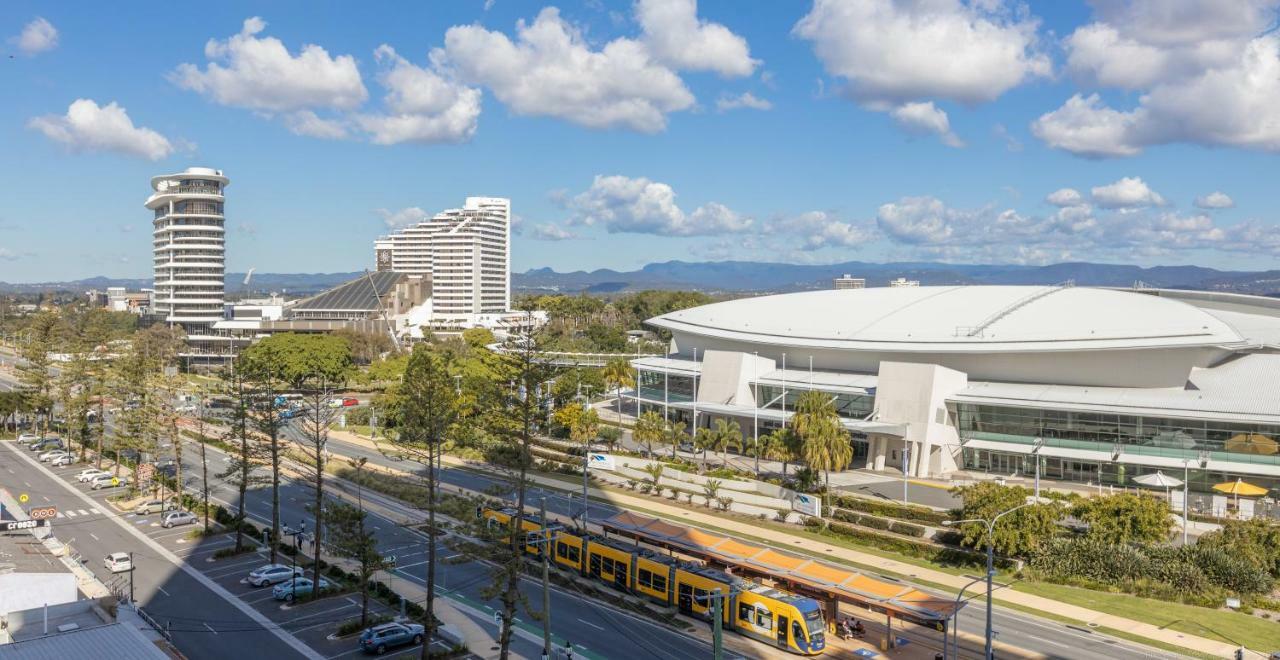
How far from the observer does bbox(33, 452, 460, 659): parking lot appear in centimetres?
Result: 3966

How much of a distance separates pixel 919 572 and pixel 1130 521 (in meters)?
11.7

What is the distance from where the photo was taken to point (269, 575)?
47312mm

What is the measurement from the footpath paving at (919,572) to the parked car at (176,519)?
25485 mm

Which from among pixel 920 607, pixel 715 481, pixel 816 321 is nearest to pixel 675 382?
pixel 816 321

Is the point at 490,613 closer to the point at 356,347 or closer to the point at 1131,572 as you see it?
the point at 1131,572

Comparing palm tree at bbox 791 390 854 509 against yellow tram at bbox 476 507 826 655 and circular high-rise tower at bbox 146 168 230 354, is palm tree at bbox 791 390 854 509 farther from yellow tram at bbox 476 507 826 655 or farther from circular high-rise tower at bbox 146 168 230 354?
circular high-rise tower at bbox 146 168 230 354

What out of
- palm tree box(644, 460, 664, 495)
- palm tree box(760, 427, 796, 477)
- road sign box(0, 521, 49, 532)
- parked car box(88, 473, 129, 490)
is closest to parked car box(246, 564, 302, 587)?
road sign box(0, 521, 49, 532)

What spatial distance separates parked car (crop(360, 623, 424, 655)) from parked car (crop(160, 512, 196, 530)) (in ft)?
95.0

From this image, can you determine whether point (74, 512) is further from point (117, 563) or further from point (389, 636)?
point (389, 636)

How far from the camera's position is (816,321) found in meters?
87.1

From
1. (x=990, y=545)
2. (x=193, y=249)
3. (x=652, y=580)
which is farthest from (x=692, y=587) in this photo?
(x=193, y=249)

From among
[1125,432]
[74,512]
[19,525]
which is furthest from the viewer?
[1125,432]

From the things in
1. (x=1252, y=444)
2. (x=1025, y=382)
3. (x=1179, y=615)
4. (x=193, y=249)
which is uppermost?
(x=193, y=249)

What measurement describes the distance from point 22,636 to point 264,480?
2130 centimetres
